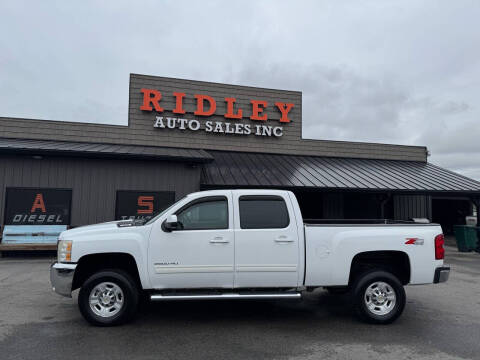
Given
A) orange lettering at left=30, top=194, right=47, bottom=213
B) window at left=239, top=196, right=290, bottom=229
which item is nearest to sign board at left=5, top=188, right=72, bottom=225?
orange lettering at left=30, top=194, right=47, bottom=213

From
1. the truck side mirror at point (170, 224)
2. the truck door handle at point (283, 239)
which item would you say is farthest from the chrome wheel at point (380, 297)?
the truck side mirror at point (170, 224)

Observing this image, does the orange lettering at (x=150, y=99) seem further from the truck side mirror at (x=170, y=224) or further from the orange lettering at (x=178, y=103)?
the truck side mirror at (x=170, y=224)

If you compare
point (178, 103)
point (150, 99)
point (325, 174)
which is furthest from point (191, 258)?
point (150, 99)

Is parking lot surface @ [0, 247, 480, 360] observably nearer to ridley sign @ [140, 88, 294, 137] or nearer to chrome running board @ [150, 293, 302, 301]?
chrome running board @ [150, 293, 302, 301]

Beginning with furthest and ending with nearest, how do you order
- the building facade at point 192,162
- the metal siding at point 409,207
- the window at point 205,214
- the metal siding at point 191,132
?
the metal siding at point 409,207 < the metal siding at point 191,132 < the building facade at point 192,162 < the window at point 205,214

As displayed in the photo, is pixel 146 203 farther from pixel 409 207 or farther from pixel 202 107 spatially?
pixel 409 207

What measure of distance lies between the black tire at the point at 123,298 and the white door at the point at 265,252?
1537 millimetres

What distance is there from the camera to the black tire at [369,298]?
5168 mm

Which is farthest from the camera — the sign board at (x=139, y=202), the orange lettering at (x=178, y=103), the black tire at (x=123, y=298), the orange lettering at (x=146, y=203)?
the orange lettering at (x=178, y=103)

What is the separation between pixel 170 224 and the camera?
4918mm

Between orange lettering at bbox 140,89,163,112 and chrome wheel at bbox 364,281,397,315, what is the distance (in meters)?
12.5

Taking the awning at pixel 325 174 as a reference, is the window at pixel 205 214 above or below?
below

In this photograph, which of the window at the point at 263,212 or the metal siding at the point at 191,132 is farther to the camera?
the metal siding at the point at 191,132

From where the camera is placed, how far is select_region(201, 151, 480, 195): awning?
515 inches
